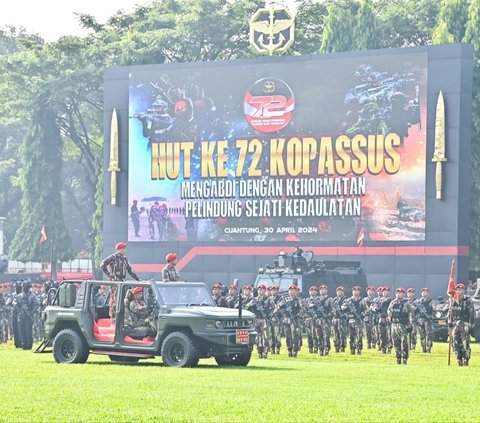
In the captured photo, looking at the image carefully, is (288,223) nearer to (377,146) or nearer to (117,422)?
(377,146)

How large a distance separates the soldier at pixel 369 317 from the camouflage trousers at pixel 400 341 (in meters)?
4.08

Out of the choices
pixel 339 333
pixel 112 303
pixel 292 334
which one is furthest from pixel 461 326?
pixel 112 303

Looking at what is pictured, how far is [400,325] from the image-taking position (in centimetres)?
3123

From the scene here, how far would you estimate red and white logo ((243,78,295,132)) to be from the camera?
1902 inches

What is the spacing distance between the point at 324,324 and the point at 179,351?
8.94m

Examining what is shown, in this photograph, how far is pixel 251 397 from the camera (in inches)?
762

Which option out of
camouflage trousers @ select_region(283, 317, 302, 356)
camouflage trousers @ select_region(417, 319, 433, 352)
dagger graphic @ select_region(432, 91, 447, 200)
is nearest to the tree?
dagger graphic @ select_region(432, 91, 447, 200)

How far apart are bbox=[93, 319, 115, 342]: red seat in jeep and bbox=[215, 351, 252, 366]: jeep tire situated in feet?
6.50

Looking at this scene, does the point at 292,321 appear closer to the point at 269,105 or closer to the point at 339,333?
the point at 339,333

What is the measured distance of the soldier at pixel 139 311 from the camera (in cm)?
2691

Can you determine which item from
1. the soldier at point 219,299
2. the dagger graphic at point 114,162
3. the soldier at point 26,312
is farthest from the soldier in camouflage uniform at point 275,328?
the dagger graphic at point 114,162

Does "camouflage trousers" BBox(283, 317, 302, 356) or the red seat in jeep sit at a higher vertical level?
the red seat in jeep

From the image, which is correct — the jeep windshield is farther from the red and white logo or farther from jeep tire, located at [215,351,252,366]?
the red and white logo

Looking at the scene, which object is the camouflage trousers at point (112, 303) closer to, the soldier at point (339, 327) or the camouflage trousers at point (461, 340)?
the camouflage trousers at point (461, 340)
